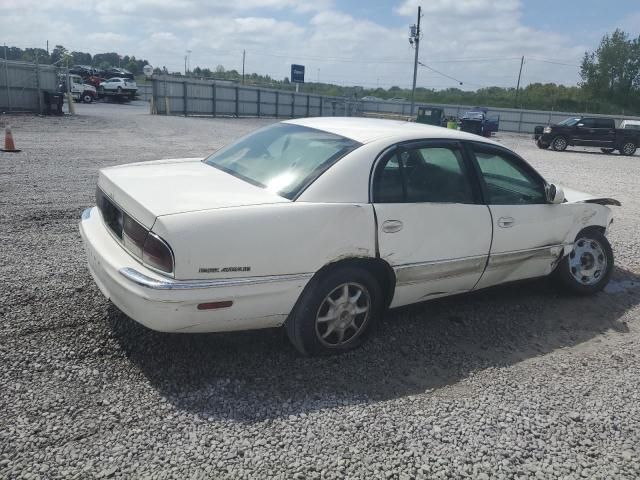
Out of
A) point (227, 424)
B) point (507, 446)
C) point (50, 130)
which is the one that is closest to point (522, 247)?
point (507, 446)

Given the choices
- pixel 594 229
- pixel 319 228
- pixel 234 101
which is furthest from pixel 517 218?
pixel 234 101

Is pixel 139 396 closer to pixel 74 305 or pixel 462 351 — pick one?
pixel 74 305

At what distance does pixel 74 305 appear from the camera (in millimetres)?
3926

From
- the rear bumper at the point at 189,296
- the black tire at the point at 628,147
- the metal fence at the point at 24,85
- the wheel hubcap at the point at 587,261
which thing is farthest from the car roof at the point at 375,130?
the black tire at the point at 628,147

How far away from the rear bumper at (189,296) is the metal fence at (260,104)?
2979 cm

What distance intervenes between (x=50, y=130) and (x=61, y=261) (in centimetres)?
1474

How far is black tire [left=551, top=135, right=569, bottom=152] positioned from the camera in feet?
82.1

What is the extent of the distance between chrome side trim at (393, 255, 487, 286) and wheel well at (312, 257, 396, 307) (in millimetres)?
52

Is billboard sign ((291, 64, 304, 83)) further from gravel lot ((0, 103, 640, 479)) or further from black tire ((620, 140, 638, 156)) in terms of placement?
gravel lot ((0, 103, 640, 479))

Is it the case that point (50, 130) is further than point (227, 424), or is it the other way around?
point (50, 130)

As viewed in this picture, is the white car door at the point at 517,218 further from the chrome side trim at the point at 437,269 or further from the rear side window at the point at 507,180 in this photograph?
the chrome side trim at the point at 437,269

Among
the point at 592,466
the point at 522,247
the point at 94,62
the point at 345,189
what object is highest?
the point at 94,62

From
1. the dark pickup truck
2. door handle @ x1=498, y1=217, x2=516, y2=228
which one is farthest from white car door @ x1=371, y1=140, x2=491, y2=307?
the dark pickup truck

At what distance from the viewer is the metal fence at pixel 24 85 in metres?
22.7
